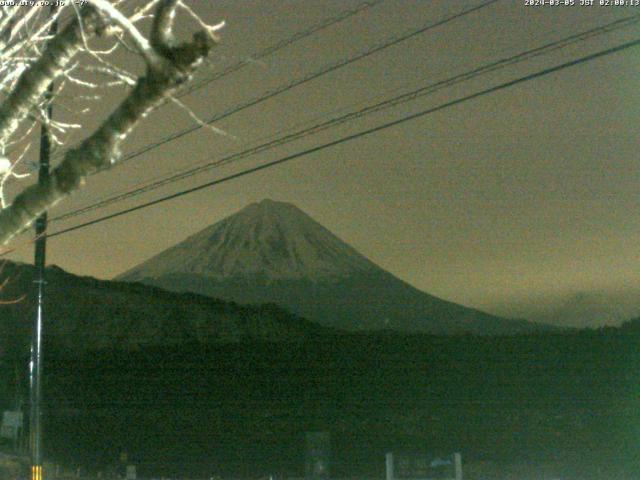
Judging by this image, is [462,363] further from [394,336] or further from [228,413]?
[228,413]

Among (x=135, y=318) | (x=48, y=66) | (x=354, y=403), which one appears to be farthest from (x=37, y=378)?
(x=135, y=318)

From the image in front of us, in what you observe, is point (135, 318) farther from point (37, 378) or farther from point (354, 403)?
point (37, 378)

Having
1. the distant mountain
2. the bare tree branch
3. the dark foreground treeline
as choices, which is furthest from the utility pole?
the distant mountain

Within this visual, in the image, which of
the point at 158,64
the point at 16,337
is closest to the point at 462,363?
the point at 16,337

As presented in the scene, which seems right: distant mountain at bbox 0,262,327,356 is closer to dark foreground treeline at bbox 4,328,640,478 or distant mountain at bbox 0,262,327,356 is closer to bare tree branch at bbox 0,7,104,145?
dark foreground treeline at bbox 4,328,640,478

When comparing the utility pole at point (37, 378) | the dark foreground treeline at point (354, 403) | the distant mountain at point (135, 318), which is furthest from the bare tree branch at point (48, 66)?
the distant mountain at point (135, 318)
